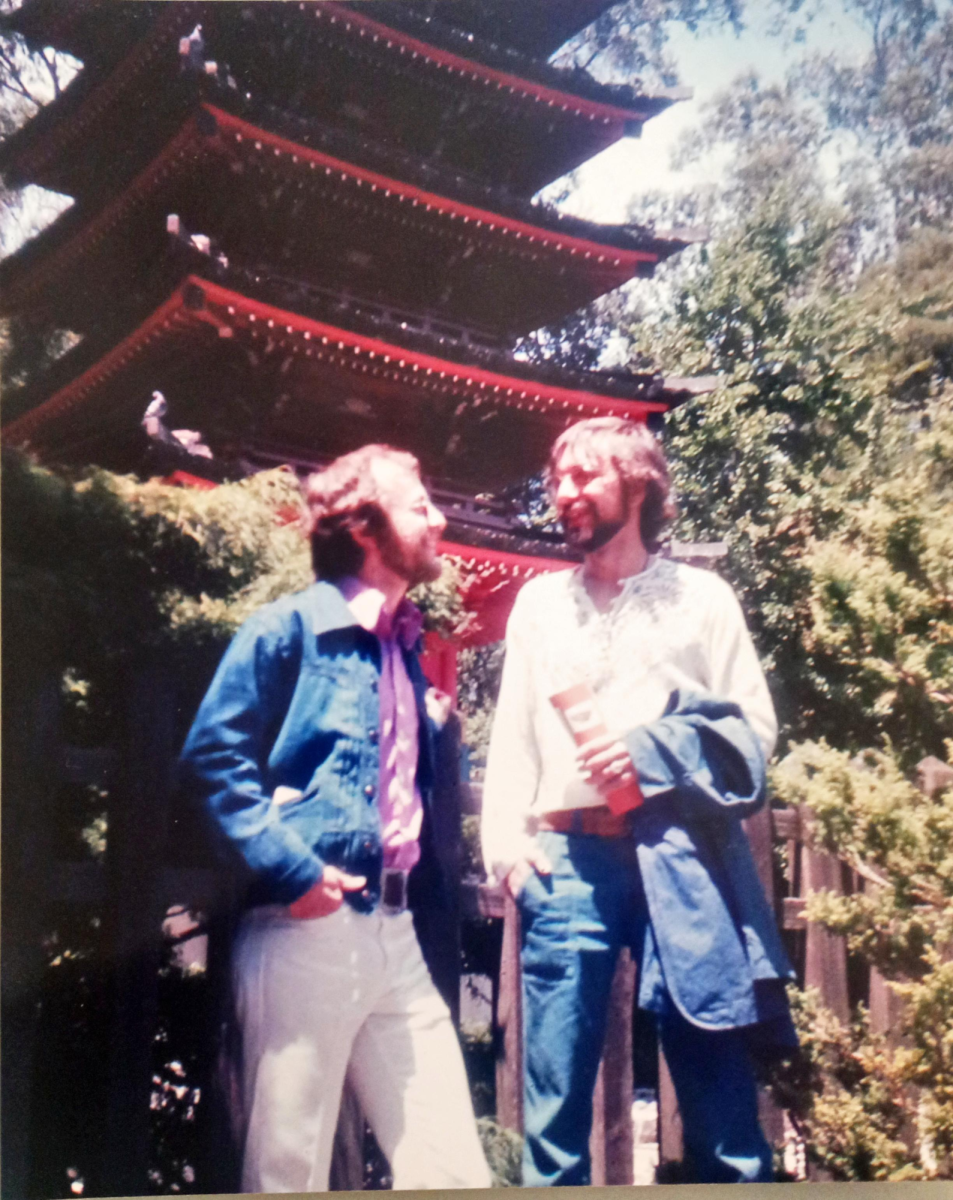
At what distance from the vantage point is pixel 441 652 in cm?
166

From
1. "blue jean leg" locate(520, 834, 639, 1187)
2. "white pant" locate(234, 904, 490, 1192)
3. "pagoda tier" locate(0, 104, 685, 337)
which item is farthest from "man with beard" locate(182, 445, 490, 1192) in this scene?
"pagoda tier" locate(0, 104, 685, 337)

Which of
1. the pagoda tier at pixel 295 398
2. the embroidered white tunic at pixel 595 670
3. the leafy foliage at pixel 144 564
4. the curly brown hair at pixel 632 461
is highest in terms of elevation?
the pagoda tier at pixel 295 398

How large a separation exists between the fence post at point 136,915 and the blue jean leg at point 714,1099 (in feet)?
2.56

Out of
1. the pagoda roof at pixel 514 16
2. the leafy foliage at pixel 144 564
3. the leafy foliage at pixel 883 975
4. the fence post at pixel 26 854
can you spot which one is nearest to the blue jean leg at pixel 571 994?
the leafy foliage at pixel 883 975

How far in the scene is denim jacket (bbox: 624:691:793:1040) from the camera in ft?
5.08

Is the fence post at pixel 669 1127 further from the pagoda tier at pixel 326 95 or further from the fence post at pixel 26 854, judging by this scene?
the pagoda tier at pixel 326 95

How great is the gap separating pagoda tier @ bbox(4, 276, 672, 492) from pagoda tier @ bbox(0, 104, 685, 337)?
13 cm

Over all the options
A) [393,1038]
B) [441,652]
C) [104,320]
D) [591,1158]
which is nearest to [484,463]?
[441,652]

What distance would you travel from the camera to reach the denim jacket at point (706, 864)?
60.9 inches

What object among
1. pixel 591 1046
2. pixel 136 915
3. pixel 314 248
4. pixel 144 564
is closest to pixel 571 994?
pixel 591 1046

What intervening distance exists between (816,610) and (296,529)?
0.88 metres

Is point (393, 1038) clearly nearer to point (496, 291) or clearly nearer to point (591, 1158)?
point (591, 1158)

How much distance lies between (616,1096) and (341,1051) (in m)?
0.43

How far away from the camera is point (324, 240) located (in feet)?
6.61
